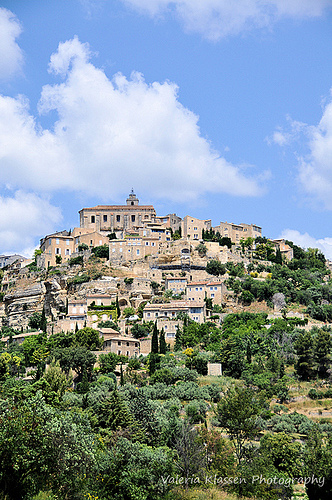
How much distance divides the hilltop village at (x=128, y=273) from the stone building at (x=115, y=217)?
0.53 feet

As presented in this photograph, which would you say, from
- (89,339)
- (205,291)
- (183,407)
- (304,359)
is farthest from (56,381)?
(205,291)

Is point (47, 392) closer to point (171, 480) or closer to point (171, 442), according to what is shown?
point (171, 442)

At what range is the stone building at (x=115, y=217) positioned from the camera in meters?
86.4

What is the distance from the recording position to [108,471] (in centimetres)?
2142

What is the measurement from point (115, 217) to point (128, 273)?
17.3 meters

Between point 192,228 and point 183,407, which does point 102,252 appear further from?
point 183,407

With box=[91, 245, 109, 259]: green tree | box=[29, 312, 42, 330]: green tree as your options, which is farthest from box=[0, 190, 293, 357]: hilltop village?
box=[29, 312, 42, 330]: green tree

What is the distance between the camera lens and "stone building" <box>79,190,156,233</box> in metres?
86.4

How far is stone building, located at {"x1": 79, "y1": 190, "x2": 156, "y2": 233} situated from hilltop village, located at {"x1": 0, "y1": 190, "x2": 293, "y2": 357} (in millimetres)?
160

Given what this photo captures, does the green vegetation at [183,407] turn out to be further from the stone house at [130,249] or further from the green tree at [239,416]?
the stone house at [130,249]

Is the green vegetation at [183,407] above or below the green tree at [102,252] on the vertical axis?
below

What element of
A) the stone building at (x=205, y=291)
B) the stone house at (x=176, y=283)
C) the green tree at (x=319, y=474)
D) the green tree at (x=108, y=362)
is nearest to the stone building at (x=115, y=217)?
the stone house at (x=176, y=283)

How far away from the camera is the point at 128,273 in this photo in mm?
72500

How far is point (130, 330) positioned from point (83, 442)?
36971mm
